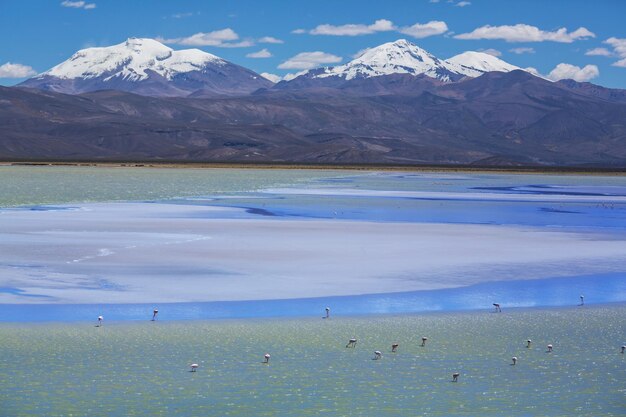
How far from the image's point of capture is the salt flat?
985 inches

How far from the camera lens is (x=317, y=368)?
1680cm

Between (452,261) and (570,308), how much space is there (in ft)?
28.3

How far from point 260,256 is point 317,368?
49.2 ft

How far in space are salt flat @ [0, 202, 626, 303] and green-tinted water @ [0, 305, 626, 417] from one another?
4314 millimetres

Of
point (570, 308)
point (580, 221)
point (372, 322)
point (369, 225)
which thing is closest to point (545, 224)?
point (580, 221)

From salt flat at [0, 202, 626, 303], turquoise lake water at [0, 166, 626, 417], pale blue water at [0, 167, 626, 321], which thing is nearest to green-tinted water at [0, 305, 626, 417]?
turquoise lake water at [0, 166, 626, 417]

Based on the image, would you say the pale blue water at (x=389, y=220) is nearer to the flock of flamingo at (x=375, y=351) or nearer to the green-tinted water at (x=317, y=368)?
the flock of flamingo at (x=375, y=351)

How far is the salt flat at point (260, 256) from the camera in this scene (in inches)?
985

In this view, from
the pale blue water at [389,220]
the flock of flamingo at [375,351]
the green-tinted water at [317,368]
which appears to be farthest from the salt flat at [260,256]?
the green-tinted water at [317,368]

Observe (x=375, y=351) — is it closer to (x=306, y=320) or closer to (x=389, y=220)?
(x=306, y=320)

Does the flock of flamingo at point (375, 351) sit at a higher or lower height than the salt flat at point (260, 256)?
lower

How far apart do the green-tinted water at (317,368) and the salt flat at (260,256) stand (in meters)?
4.31

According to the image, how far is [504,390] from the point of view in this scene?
15.6 m

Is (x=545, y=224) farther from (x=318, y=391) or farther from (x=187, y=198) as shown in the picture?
(x=318, y=391)
